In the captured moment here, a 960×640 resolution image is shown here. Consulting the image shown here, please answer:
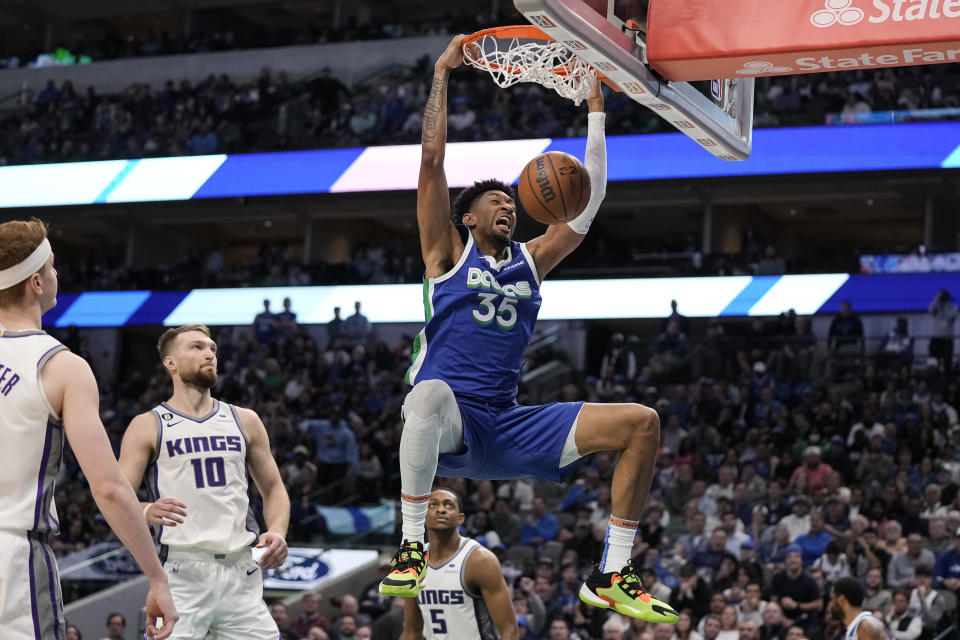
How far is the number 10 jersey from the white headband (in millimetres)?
2183

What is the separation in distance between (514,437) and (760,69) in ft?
6.88

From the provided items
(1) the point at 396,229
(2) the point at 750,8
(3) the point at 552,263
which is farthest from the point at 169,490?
(1) the point at 396,229

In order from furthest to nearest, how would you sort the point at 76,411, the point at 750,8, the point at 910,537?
the point at 910,537
the point at 750,8
the point at 76,411

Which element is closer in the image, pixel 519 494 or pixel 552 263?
pixel 552 263

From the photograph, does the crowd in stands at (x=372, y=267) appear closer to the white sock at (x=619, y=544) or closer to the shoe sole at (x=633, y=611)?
the white sock at (x=619, y=544)

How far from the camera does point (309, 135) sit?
23.3 meters

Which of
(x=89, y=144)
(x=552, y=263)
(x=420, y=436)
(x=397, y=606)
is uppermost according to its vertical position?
(x=89, y=144)

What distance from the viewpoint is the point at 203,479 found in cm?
587

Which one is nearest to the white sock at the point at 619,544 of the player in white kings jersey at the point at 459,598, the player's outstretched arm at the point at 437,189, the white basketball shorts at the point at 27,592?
the player's outstretched arm at the point at 437,189

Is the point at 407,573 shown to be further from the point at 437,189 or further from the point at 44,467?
the point at 44,467

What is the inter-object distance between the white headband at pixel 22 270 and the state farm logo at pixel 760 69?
11.0ft

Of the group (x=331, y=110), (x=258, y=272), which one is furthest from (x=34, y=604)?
(x=258, y=272)

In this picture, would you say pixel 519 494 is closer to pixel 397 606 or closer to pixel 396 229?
pixel 397 606

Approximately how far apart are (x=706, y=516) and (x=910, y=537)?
2.42 m
